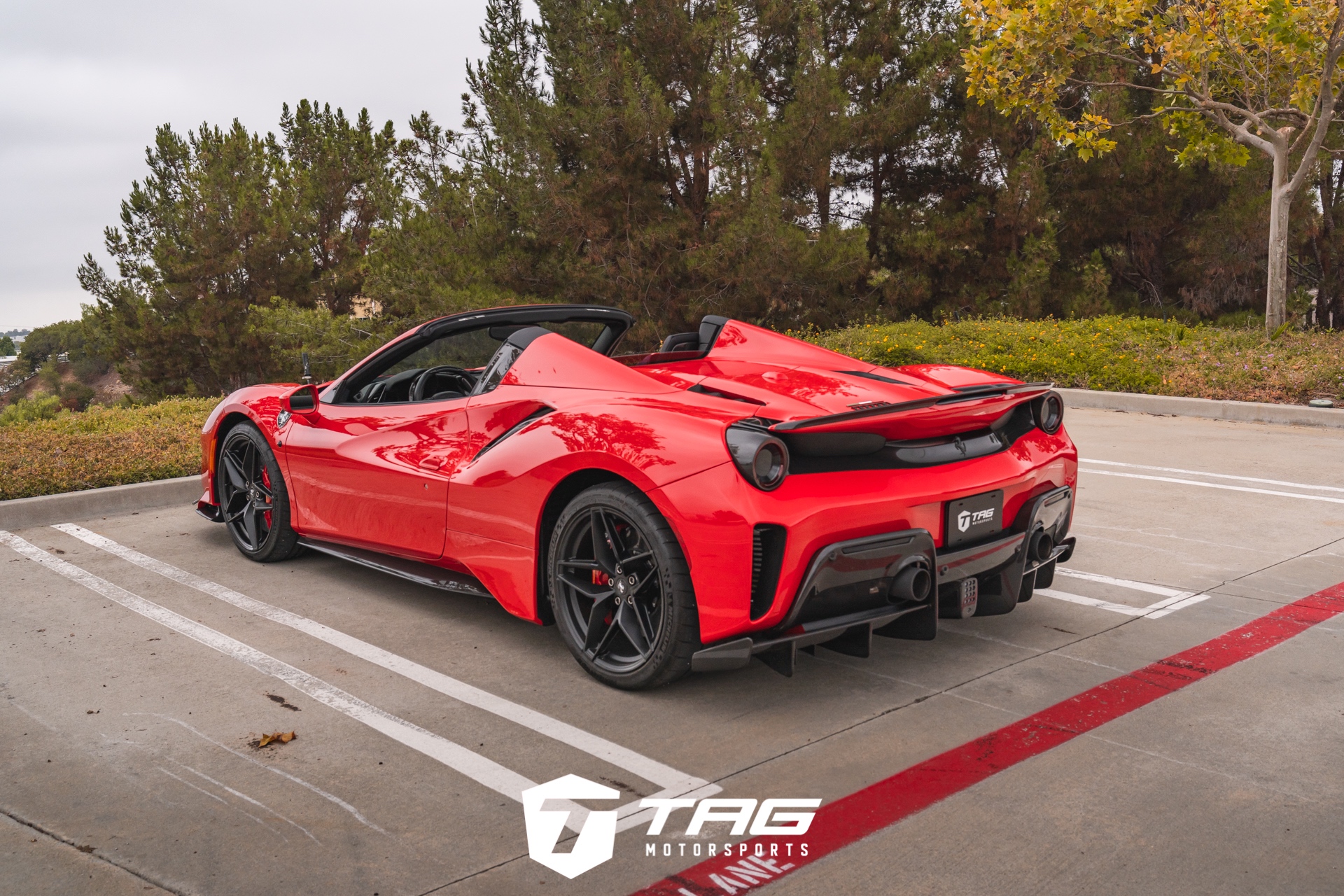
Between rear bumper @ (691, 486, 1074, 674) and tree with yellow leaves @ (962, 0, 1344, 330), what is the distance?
12235 mm

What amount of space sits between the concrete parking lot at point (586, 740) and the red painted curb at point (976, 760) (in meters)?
0.05

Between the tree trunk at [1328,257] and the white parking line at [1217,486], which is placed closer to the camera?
the white parking line at [1217,486]

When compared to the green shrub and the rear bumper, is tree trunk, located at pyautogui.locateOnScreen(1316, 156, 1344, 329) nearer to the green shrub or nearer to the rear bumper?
the rear bumper

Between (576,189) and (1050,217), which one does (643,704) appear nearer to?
(576,189)

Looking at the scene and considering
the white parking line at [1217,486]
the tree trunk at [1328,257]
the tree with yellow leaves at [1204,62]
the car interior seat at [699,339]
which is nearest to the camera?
the car interior seat at [699,339]

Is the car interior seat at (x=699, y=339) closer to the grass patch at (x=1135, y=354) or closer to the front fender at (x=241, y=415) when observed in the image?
the front fender at (x=241, y=415)

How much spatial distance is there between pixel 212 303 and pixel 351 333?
12.2m

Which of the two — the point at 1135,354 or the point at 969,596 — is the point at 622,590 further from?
the point at 1135,354

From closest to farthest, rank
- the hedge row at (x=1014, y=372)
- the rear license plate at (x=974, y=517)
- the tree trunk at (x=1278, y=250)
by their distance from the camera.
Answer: the rear license plate at (x=974, y=517), the hedge row at (x=1014, y=372), the tree trunk at (x=1278, y=250)

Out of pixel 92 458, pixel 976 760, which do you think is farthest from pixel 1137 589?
pixel 92 458

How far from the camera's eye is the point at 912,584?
3254 millimetres

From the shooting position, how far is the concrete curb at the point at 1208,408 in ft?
31.1

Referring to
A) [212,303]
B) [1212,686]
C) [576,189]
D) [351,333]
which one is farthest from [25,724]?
[212,303]

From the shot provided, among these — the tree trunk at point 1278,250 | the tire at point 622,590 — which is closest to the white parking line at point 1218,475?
the tire at point 622,590
